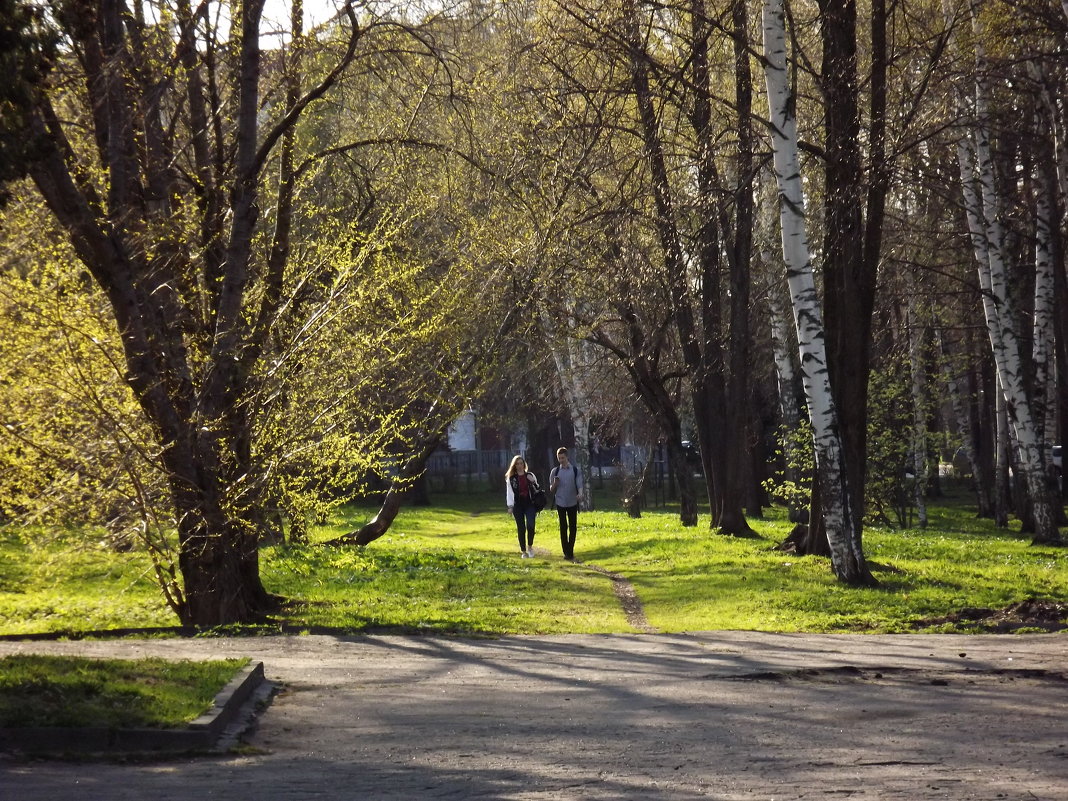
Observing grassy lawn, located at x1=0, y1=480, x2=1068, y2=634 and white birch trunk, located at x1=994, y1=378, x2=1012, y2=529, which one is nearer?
grassy lawn, located at x1=0, y1=480, x2=1068, y2=634

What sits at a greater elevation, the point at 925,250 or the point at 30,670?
the point at 925,250

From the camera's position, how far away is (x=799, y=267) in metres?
16.2

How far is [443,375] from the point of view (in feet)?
58.3

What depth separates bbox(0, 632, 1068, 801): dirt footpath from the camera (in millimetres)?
6699

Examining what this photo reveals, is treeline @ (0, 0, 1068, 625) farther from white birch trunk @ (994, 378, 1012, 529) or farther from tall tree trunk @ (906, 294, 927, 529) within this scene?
white birch trunk @ (994, 378, 1012, 529)

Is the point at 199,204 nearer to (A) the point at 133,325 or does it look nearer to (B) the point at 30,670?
(A) the point at 133,325

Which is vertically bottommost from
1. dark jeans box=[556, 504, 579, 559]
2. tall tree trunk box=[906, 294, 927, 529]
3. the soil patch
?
the soil patch

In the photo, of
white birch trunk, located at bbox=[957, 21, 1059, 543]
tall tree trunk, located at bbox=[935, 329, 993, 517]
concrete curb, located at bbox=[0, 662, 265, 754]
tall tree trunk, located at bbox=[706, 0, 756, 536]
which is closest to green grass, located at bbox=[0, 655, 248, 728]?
concrete curb, located at bbox=[0, 662, 265, 754]

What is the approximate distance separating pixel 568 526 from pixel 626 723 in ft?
48.9

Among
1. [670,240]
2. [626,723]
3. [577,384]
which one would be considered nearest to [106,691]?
[626,723]

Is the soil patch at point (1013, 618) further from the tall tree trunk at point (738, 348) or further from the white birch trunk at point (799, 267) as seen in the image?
the tall tree trunk at point (738, 348)

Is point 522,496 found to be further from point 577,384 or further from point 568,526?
point 577,384

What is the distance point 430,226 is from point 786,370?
8.83 m

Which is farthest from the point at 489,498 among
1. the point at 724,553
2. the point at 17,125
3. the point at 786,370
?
the point at 17,125
